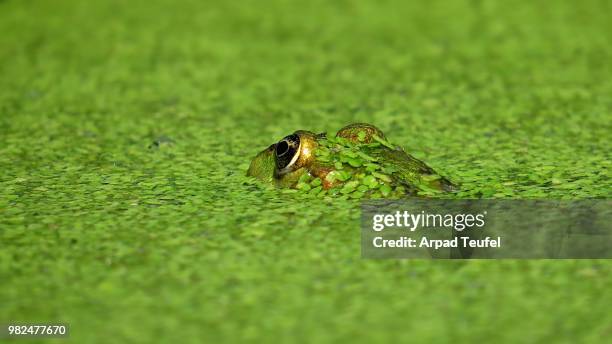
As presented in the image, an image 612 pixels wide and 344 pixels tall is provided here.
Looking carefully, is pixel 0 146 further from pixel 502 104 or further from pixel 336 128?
pixel 502 104

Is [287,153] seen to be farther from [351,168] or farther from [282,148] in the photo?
[351,168]

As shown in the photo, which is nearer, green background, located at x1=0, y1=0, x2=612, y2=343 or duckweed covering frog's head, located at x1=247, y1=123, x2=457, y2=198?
green background, located at x1=0, y1=0, x2=612, y2=343

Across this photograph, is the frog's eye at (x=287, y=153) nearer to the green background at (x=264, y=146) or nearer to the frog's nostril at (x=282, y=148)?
the frog's nostril at (x=282, y=148)

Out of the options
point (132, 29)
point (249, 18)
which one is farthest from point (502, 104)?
point (132, 29)

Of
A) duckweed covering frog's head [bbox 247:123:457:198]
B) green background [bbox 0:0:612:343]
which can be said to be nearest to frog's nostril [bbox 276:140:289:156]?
duckweed covering frog's head [bbox 247:123:457:198]

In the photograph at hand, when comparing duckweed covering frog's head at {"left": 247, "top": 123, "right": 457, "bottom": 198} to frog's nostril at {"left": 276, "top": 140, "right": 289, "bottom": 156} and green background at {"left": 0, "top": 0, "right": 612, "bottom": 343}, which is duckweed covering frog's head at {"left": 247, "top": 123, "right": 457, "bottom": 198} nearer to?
frog's nostril at {"left": 276, "top": 140, "right": 289, "bottom": 156}

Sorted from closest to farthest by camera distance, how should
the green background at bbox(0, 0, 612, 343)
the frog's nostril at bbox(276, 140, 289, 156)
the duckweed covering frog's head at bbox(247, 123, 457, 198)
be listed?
the green background at bbox(0, 0, 612, 343) < the duckweed covering frog's head at bbox(247, 123, 457, 198) < the frog's nostril at bbox(276, 140, 289, 156)

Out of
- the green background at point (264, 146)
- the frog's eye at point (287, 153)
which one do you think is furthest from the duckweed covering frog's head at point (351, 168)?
the green background at point (264, 146)

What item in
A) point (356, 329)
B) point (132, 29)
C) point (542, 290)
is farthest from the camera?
point (132, 29)

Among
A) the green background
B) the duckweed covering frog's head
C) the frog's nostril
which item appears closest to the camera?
the green background

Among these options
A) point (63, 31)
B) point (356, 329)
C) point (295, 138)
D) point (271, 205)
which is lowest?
point (356, 329)
